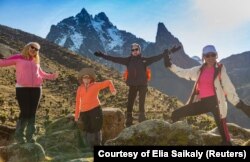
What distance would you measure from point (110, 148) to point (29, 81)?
3245 mm

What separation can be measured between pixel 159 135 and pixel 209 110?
4.51ft

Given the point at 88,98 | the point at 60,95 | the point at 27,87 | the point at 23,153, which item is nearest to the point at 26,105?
the point at 27,87

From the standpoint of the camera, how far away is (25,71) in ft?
35.2

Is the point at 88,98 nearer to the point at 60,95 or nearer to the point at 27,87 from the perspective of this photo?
the point at 27,87

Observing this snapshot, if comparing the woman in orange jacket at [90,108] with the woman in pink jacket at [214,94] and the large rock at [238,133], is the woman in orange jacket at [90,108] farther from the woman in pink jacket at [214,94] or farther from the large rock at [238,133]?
the large rock at [238,133]

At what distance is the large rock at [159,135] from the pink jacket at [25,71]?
2.40 meters

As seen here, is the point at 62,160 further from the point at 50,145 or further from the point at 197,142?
the point at 197,142

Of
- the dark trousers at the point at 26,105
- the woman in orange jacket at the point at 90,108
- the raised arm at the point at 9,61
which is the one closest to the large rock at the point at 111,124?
the woman in orange jacket at the point at 90,108

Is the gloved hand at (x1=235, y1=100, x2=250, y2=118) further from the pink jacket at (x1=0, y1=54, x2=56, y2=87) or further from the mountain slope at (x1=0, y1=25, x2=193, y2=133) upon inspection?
the mountain slope at (x1=0, y1=25, x2=193, y2=133)

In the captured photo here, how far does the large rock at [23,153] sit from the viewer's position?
10.6 m

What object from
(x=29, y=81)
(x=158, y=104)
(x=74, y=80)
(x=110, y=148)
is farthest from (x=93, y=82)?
(x=74, y=80)

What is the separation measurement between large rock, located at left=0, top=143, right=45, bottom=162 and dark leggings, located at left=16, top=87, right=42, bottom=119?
0.75 m

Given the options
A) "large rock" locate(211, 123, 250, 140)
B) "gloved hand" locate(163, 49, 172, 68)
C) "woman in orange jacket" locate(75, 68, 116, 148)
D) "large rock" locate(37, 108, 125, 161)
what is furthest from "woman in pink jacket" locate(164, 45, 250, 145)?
"large rock" locate(211, 123, 250, 140)

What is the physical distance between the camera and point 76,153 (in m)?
12.0
